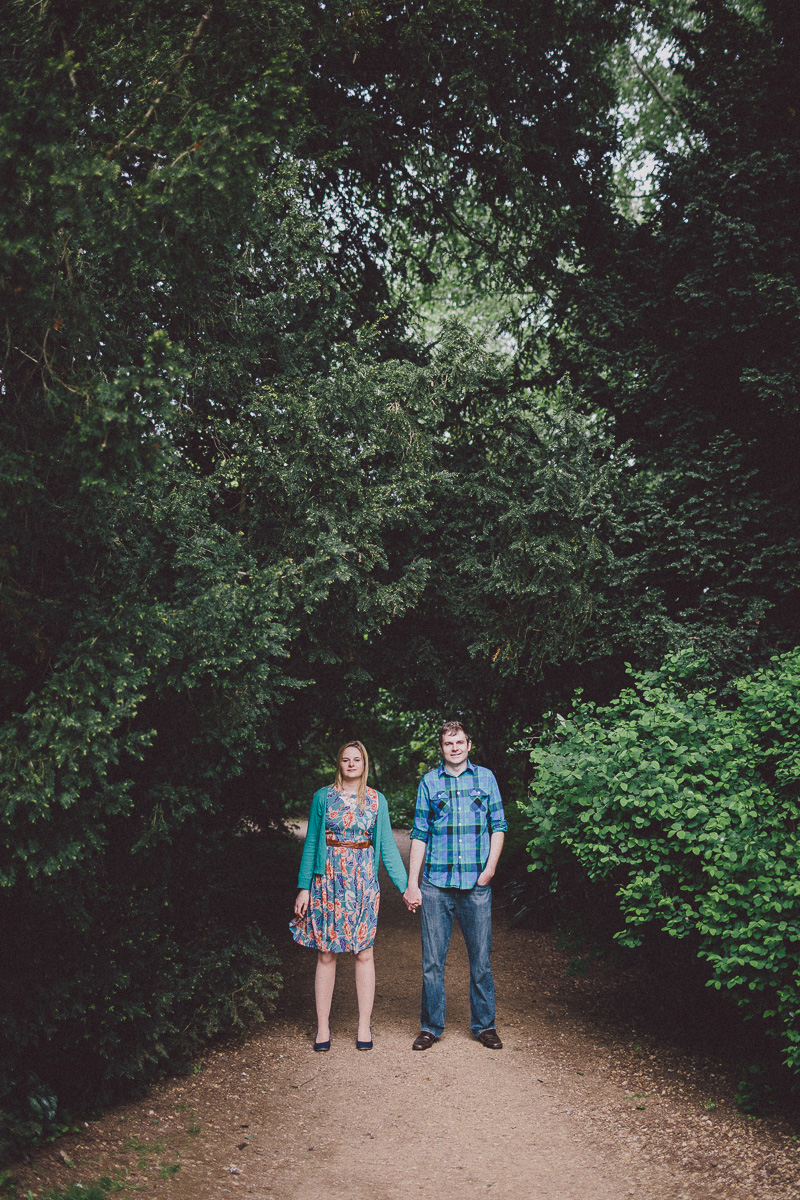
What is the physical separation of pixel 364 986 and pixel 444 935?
561mm

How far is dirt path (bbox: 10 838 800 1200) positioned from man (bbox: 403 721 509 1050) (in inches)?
17.7

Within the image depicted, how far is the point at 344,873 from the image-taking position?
16.6 ft

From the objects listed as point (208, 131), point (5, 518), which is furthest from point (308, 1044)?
point (208, 131)

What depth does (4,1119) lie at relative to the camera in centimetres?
385

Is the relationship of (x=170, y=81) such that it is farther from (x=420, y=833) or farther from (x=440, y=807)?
(x=420, y=833)

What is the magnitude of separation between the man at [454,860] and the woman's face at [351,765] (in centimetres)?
42

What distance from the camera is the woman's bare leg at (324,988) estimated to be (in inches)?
200

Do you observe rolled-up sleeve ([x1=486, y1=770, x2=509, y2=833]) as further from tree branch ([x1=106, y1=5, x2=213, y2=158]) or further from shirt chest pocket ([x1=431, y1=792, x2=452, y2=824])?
tree branch ([x1=106, y1=5, x2=213, y2=158])

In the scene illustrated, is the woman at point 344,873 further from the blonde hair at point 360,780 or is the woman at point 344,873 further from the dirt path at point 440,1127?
the dirt path at point 440,1127

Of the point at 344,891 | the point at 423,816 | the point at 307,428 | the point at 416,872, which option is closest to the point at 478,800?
the point at 423,816

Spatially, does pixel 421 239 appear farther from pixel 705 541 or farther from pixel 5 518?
pixel 5 518

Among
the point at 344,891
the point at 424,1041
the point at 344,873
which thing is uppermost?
the point at 344,873

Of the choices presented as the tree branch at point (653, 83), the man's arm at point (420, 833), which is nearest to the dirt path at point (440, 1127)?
the man's arm at point (420, 833)

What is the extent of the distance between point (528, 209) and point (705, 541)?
12.1ft
